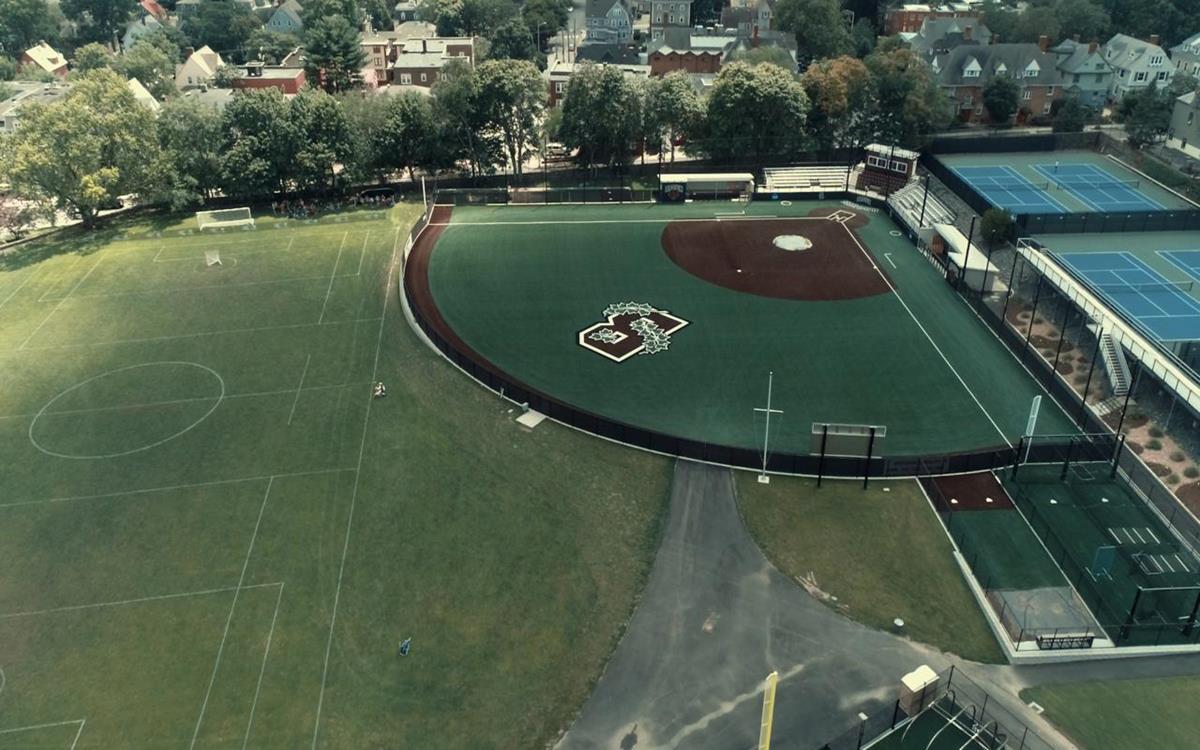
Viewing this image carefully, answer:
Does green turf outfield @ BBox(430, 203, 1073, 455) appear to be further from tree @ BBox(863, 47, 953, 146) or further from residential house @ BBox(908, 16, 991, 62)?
residential house @ BBox(908, 16, 991, 62)

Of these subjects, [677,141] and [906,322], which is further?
[677,141]

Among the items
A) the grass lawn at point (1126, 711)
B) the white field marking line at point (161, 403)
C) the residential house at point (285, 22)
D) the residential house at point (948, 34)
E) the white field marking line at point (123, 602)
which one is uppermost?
the residential house at point (285, 22)

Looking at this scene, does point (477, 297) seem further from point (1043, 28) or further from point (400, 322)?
point (1043, 28)

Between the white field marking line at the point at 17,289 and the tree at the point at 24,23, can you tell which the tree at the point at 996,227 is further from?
the tree at the point at 24,23

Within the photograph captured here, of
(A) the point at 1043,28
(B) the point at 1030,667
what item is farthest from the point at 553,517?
(A) the point at 1043,28

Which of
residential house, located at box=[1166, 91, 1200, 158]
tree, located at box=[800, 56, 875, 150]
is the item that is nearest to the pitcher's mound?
tree, located at box=[800, 56, 875, 150]

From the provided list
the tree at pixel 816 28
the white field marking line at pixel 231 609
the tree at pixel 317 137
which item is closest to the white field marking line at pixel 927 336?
the white field marking line at pixel 231 609
